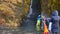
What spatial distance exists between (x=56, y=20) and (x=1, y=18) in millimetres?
11431

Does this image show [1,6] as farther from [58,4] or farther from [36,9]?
[36,9]

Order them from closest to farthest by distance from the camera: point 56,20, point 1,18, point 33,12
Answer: point 56,20
point 1,18
point 33,12

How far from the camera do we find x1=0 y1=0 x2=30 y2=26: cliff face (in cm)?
2197

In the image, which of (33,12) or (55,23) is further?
(33,12)

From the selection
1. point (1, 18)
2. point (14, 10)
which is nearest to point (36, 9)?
point (14, 10)

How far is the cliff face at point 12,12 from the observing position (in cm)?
2197

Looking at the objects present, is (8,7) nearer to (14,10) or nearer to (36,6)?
(14,10)

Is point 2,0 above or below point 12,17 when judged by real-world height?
above

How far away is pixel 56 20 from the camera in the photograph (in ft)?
36.8

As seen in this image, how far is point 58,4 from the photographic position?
22328mm

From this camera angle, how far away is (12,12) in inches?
900

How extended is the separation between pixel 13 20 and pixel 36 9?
7346 mm

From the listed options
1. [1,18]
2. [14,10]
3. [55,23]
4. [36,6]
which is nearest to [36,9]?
[36,6]

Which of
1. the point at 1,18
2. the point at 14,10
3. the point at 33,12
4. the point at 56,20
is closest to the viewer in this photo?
the point at 56,20
